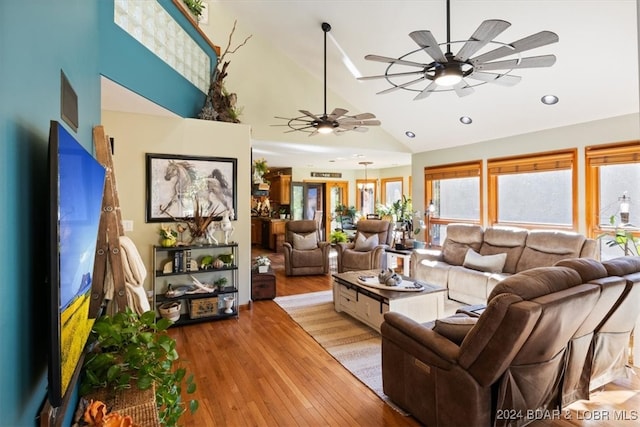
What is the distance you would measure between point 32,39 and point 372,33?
Result: 13.4 ft

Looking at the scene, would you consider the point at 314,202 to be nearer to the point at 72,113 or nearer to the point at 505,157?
the point at 505,157

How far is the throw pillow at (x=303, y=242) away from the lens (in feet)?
21.2

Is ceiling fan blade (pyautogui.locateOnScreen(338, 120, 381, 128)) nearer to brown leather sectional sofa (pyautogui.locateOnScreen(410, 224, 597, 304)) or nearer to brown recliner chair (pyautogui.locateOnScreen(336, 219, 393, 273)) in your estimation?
brown leather sectional sofa (pyautogui.locateOnScreen(410, 224, 597, 304))

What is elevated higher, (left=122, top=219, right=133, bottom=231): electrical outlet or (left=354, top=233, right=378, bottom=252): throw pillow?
(left=122, top=219, right=133, bottom=231): electrical outlet

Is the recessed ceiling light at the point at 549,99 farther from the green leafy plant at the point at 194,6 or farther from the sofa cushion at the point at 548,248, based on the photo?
the green leafy plant at the point at 194,6

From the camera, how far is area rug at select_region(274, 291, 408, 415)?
2.82 meters

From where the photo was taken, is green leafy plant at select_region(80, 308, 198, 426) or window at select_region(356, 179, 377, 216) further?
window at select_region(356, 179, 377, 216)

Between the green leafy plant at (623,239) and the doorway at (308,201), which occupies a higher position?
the doorway at (308,201)

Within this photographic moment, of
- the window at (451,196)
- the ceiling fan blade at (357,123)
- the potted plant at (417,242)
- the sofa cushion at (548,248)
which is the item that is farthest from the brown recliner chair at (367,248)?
the ceiling fan blade at (357,123)

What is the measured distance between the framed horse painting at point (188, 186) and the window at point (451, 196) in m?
4.18

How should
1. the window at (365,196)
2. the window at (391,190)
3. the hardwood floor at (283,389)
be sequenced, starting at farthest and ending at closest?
the window at (365,196) → the window at (391,190) → the hardwood floor at (283,389)

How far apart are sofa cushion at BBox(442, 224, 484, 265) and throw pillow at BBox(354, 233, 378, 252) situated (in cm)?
143

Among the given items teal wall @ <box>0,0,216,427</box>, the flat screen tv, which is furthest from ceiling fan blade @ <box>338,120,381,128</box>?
the flat screen tv

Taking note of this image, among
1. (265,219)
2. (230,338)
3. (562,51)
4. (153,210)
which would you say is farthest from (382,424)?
(265,219)
